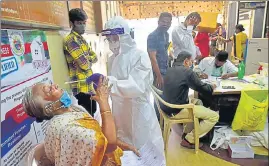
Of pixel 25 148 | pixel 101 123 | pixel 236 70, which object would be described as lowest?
pixel 25 148

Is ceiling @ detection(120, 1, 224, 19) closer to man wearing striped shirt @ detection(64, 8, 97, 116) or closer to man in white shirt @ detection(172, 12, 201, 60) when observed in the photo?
man in white shirt @ detection(172, 12, 201, 60)

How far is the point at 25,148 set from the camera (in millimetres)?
610

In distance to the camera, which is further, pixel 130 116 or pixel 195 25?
pixel 130 116

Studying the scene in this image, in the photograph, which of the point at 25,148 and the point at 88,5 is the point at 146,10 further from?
the point at 25,148

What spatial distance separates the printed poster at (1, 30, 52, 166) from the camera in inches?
20.2

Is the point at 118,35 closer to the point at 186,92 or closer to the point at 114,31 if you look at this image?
the point at 114,31

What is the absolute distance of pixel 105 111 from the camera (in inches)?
17.7

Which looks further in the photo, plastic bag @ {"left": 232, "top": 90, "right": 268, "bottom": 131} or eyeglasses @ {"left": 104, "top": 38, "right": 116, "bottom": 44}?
eyeglasses @ {"left": 104, "top": 38, "right": 116, "bottom": 44}

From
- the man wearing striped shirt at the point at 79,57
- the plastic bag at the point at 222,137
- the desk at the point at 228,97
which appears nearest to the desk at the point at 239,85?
the desk at the point at 228,97

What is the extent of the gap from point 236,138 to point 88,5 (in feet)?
1.86

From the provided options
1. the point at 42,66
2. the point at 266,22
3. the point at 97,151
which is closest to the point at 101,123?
the point at 97,151

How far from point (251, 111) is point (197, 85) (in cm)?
16

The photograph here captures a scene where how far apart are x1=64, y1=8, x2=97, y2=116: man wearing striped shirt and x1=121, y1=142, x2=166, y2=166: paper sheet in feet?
Answer: 0.59

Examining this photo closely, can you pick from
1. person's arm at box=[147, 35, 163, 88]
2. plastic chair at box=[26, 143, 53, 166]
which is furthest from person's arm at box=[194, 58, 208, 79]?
plastic chair at box=[26, 143, 53, 166]
